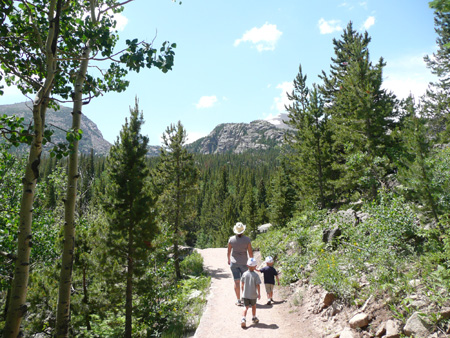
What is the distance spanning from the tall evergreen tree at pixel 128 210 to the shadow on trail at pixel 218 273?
6190 mm

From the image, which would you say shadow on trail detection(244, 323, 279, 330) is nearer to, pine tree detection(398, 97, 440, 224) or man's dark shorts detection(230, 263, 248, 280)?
man's dark shorts detection(230, 263, 248, 280)

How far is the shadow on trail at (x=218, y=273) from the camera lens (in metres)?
14.9

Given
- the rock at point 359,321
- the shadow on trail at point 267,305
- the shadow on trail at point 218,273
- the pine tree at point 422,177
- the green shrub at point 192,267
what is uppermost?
the pine tree at point 422,177

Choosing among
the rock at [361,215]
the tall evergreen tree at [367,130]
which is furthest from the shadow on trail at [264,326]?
the tall evergreen tree at [367,130]

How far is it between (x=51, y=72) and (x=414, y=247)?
8.47 meters

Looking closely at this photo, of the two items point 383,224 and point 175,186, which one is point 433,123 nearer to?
point 383,224

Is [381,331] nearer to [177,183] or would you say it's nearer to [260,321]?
[260,321]

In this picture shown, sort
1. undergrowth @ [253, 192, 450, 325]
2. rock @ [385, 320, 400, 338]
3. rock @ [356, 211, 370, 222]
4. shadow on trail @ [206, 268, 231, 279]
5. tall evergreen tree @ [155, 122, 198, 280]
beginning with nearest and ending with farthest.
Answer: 1. rock @ [385, 320, 400, 338]
2. undergrowth @ [253, 192, 450, 325]
3. rock @ [356, 211, 370, 222]
4. shadow on trail @ [206, 268, 231, 279]
5. tall evergreen tree @ [155, 122, 198, 280]

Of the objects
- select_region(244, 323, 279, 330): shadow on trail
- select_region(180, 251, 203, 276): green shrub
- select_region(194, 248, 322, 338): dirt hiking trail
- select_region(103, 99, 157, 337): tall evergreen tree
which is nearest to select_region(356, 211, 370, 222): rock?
select_region(194, 248, 322, 338): dirt hiking trail

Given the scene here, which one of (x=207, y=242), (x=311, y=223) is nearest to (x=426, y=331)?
(x=311, y=223)

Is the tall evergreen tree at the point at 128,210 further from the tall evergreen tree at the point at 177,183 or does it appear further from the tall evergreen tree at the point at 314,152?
the tall evergreen tree at the point at 314,152

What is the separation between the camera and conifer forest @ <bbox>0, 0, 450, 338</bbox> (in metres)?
3.38

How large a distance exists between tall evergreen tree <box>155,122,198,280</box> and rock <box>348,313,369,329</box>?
13.0m

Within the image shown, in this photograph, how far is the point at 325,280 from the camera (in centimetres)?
670
